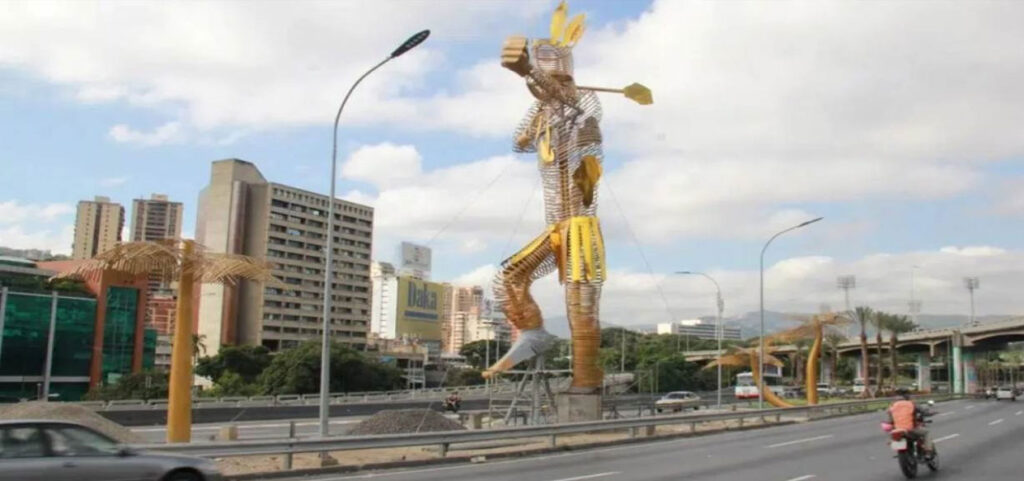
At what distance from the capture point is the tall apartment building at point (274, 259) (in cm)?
12025

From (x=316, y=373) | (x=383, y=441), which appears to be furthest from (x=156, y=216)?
(x=383, y=441)

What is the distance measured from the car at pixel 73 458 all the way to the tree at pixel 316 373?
7231cm

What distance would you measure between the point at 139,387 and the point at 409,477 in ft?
182

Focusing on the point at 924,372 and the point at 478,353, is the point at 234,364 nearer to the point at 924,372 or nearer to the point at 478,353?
the point at 478,353

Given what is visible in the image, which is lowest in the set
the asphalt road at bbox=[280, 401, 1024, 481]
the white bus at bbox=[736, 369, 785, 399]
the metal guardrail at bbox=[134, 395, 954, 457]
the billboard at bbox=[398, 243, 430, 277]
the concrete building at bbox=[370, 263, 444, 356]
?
the white bus at bbox=[736, 369, 785, 399]

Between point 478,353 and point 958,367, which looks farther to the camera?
point 478,353

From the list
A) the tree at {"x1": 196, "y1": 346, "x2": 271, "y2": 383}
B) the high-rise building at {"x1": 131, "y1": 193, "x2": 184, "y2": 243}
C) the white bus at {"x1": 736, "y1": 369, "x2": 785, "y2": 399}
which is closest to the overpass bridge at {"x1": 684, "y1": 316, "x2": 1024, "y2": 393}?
the white bus at {"x1": 736, "y1": 369, "x2": 785, "y2": 399}

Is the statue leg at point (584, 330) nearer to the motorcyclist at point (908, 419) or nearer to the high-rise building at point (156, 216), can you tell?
the motorcyclist at point (908, 419)

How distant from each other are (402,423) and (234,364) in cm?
7778

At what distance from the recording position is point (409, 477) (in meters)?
15.0

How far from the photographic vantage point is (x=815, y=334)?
150ft

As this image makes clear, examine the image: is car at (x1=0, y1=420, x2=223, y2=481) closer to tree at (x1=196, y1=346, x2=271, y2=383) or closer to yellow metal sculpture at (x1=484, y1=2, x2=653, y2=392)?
yellow metal sculpture at (x1=484, y1=2, x2=653, y2=392)

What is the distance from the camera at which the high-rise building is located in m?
182

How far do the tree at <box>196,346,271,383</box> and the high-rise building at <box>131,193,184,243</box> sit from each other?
9455 cm
